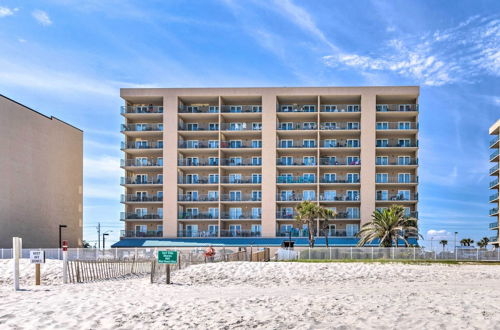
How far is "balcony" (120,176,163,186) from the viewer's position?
2872 inches

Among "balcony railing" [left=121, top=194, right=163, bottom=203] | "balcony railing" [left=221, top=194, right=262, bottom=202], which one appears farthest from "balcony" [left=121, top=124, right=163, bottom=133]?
"balcony railing" [left=221, top=194, right=262, bottom=202]

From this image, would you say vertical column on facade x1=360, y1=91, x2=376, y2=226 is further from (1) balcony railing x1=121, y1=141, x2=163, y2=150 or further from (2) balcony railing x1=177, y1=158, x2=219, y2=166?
(1) balcony railing x1=121, y1=141, x2=163, y2=150

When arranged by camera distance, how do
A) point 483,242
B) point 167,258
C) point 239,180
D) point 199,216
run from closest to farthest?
1. point 167,258
2. point 199,216
3. point 239,180
4. point 483,242

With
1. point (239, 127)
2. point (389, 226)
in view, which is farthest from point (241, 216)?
point (389, 226)

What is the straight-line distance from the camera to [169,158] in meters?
71.8

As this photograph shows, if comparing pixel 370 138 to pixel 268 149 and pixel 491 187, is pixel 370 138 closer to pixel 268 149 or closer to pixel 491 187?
pixel 268 149

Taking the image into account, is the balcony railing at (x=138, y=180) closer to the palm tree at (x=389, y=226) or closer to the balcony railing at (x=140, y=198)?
the balcony railing at (x=140, y=198)

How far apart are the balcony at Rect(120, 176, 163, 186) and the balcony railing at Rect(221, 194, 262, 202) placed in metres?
9.26

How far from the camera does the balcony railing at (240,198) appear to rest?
7138 centimetres

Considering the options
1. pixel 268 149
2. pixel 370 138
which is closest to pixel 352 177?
pixel 370 138

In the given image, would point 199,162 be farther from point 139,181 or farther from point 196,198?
point 139,181

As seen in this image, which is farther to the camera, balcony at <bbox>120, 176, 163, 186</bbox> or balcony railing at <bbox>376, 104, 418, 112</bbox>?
balcony at <bbox>120, 176, 163, 186</bbox>

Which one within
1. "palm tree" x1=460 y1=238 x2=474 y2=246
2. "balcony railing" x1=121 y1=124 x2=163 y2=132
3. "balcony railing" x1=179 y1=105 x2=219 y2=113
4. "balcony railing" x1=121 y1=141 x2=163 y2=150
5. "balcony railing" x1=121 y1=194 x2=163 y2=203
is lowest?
"palm tree" x1=460 y1=238 x2=474 y2=246

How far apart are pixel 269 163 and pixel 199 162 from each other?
10.0m
